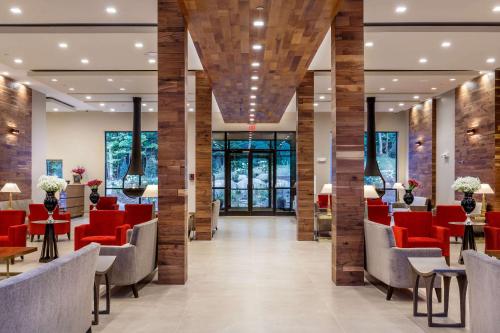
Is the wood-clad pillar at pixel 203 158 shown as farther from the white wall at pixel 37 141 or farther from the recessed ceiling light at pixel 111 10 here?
the white wall at pixel 37 141

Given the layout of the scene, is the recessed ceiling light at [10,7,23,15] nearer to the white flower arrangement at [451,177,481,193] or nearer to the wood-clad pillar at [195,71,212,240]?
the wood-clad pillar at [195,71,212,240]

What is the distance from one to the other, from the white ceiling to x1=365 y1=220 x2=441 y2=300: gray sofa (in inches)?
139

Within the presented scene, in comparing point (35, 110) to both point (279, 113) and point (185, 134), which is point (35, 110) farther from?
point (185, 134)

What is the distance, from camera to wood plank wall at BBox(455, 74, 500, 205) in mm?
11711

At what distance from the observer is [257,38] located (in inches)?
288

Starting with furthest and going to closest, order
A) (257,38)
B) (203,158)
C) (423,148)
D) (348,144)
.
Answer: (423,148) < (203,158) < (257,38) < (348,144)

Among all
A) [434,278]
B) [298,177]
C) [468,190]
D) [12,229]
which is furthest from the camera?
[298,177]

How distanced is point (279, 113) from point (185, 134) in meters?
9.26

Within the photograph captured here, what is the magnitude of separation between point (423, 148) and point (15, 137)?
43.7 ft

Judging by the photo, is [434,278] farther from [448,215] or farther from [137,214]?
[137,214]

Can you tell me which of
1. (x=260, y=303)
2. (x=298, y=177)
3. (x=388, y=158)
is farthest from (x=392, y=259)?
(x=388, y=158)

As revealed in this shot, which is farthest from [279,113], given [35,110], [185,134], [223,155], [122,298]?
[122,298]

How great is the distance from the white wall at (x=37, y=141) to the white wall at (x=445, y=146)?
12.8 m

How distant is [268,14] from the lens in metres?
6.28
